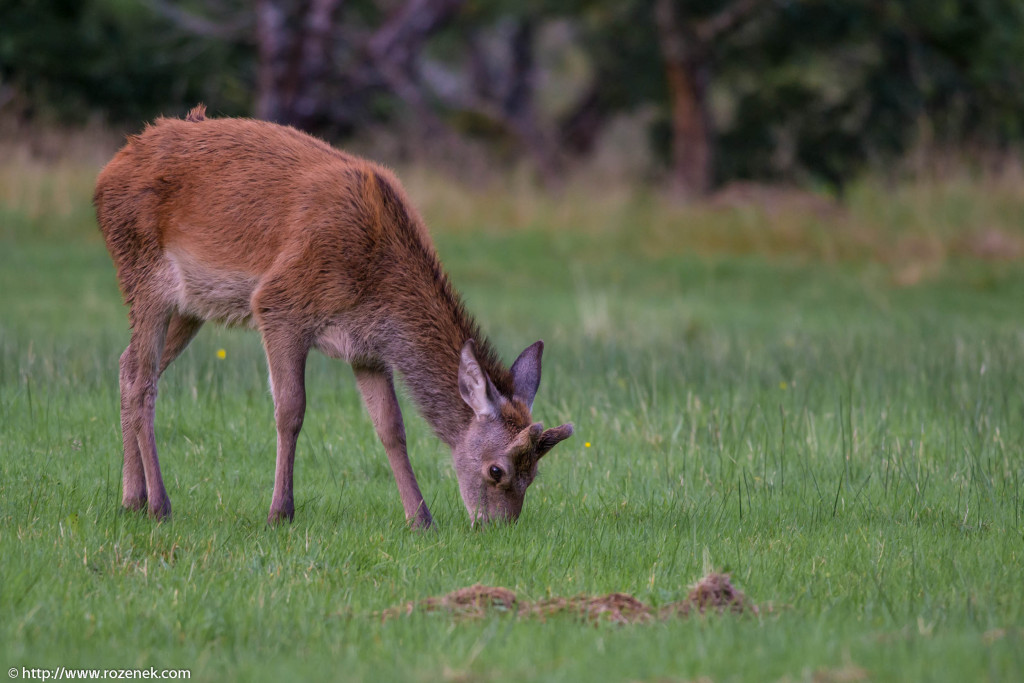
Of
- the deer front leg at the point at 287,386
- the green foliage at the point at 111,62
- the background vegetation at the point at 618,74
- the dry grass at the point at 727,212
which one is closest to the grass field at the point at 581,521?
the deer front leg at the point at 287,386

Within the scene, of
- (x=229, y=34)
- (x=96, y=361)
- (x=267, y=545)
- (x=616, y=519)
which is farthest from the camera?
(x=229, y=34)

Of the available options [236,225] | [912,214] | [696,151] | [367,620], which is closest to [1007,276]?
[912,214]

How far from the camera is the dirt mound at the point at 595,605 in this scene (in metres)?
4.82

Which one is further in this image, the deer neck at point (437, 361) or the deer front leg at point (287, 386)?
the deer neck at point (437, 361)

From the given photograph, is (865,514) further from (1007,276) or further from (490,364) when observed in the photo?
(1007,276)

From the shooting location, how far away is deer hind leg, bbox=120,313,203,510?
652 cm

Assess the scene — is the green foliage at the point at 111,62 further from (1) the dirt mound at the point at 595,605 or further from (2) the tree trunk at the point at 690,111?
(1) the dirt mound at the point at 595,605

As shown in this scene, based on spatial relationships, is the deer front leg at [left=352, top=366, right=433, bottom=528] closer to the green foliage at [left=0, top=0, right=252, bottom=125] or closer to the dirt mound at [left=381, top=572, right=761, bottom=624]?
the dirt mound at [left=381, top=572, right=761, bottom=624]

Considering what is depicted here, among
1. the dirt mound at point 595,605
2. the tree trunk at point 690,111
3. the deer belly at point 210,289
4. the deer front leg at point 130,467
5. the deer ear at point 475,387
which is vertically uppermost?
the tree trunk at point 690,111

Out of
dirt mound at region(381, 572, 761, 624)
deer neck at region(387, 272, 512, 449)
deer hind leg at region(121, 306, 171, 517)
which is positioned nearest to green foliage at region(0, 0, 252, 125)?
deer hind leg at region(121, 306, 171, 517)

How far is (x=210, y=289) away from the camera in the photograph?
22.1ft

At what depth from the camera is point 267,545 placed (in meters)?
5.72

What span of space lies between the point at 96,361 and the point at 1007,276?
14883mm

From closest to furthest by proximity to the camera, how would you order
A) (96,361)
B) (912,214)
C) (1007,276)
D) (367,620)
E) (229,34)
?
1. (367,620)
2. (96,361)
3. (1007,276)
4. (912,214)
5. (229,34)
